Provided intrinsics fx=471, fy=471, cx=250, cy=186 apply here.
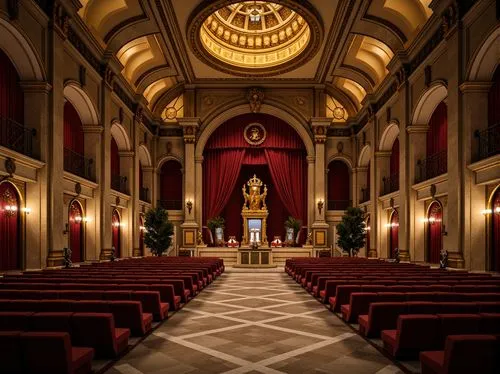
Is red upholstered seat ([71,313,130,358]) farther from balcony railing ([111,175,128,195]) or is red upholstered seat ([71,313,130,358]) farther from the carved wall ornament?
the carved wall ornament

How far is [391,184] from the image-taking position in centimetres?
2066

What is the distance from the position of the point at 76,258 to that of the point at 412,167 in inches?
476

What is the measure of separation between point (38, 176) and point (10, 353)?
945cm

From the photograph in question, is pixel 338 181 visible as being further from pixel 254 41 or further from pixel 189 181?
pixel 254 41

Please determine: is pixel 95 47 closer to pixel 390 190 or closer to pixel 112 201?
pixel 112 201

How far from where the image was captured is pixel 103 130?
1709 cm

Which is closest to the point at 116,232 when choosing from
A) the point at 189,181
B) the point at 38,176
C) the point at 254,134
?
the point at 189,181

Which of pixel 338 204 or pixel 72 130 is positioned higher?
pixel 72 130

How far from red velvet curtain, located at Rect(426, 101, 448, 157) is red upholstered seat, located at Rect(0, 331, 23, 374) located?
14.6m

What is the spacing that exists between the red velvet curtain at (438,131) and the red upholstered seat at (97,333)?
13469 millimetres

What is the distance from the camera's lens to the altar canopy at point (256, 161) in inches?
1049

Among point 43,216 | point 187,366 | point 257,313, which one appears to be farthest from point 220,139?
point 187,366

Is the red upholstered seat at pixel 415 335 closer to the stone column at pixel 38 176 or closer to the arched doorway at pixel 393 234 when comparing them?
the stone column at pixel 38 176

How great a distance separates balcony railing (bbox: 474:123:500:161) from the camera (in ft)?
38.1
